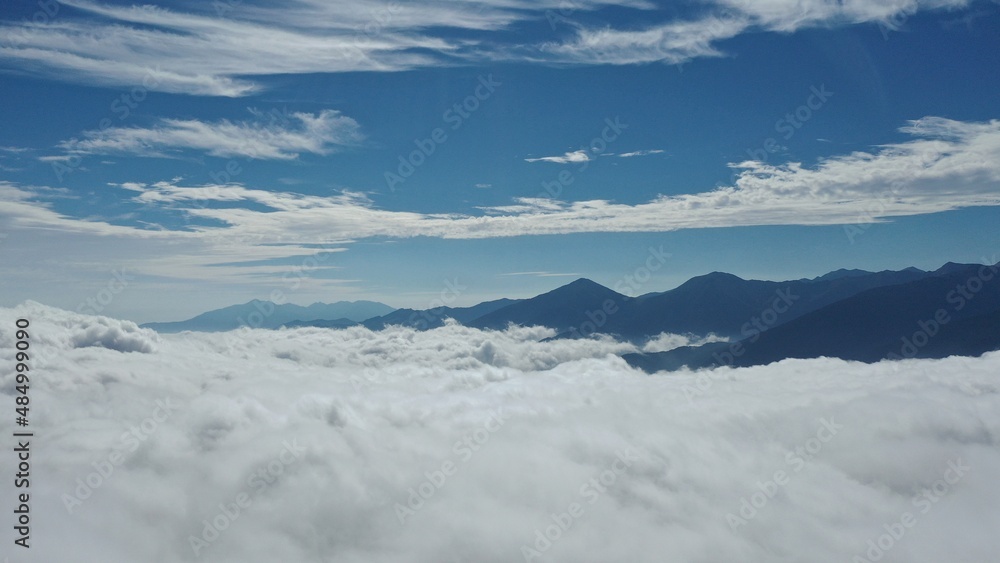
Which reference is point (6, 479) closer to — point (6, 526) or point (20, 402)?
point (6, 526)

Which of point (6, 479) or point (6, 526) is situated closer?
point (6, 526)

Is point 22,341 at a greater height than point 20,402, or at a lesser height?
greater

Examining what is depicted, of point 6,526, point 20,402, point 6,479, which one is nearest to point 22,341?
point 20,402

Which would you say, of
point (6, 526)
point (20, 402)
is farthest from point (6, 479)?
point (20, 402)

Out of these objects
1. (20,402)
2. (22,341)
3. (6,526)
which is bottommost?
(6,526)

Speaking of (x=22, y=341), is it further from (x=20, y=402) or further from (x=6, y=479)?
(x=6, y=479)

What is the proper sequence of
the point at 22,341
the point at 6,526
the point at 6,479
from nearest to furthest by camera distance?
the point at 22,341 < the point at 6,526 < the point at 6,479

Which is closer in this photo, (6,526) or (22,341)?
(22,341)

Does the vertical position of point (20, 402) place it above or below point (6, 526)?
above

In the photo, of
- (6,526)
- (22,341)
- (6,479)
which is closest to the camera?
(22,341)
